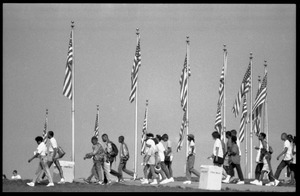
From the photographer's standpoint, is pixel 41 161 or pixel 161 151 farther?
pixel 161 151

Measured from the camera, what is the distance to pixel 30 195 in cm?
3388

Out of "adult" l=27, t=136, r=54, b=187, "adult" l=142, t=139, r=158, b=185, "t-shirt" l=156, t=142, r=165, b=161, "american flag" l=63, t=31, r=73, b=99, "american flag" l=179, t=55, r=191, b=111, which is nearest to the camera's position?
"adult" l=27, t=136, r=54, b=187

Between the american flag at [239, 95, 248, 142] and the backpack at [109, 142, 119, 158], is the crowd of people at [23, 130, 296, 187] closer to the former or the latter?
the backpack at [109, 142, 119, 158]

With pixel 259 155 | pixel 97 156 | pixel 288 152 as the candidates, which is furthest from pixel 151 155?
pixel 288 152

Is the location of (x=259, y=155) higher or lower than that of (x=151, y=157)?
higher

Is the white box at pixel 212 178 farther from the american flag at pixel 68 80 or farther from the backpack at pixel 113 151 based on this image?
the american flag at pixel 68 80

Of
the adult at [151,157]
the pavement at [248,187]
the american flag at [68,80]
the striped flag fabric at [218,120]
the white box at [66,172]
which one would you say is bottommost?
the pavement at [248,187]

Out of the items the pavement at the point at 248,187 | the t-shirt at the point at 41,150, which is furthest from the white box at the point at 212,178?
the t-shirt at the point at 41,150

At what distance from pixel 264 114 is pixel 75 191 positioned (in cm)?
2212

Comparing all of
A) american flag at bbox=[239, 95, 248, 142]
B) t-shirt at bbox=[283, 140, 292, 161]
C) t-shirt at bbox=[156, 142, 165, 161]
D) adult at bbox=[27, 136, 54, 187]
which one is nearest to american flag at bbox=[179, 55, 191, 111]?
american flag at bbox=[239, 95, 248, 142]

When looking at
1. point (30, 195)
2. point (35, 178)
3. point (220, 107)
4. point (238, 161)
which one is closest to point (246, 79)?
point (220, 107)

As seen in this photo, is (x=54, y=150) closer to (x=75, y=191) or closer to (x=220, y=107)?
(x=75, y=191)

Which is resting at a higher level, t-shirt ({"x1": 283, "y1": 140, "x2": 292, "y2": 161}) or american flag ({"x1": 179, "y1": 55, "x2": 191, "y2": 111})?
american flag ({"x1": 179, "y1": 55, "x2": 191, "y2": 111})

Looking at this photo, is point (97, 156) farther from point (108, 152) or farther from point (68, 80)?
point (68, 80)
